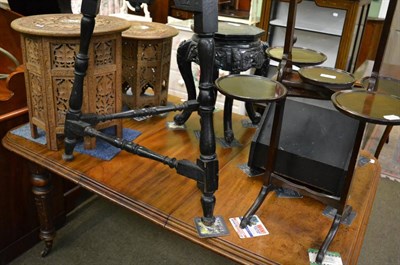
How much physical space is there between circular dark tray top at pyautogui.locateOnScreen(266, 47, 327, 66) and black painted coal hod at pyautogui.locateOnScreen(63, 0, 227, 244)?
327mm

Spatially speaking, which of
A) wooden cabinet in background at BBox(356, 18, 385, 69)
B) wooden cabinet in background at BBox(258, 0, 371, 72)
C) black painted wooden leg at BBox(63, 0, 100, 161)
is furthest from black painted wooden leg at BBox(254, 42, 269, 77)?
wooden cabinet in background at BBox(356, 18, 385, 69)

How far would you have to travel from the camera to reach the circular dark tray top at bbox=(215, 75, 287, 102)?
2.88 feet

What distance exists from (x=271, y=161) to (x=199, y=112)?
0.83 ft

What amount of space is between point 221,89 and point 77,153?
603mm

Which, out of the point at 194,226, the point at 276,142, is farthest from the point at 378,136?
the point at 194,226

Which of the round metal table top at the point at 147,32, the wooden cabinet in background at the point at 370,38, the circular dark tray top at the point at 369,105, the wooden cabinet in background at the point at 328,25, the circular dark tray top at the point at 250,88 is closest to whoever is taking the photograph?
the circular dark tray top at the point at 369,105

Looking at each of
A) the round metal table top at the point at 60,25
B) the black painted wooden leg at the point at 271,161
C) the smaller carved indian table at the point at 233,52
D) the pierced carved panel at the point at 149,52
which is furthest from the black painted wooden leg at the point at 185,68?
the black painted wooden leg at the point at 271,161

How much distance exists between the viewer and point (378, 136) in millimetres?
3053

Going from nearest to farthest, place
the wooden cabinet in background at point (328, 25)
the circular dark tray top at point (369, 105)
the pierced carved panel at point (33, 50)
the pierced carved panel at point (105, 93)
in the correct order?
the circular dark tray top at point (369, 105) → the pierced carved panel at point (33, 50) → the pierced carved panel at point (105, 93) → the wooden cabinet in background at point (328, 25)

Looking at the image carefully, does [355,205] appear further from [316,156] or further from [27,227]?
[27,227]

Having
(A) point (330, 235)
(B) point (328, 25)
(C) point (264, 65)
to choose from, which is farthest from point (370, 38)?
(A) point (330, 235)

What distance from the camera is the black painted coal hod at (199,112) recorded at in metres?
0.89

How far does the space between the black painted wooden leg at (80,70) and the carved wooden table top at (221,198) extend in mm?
72

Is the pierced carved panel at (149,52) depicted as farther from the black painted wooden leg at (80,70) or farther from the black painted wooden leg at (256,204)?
the black painted wooden leg at (256,204)
